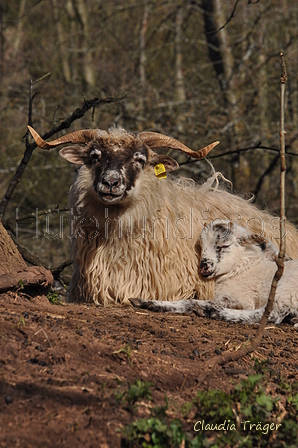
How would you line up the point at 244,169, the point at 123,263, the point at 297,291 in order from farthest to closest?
the point at 244,169 → the point at 123,263 → the point at 297,291

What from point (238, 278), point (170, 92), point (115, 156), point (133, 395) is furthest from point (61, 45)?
point (133, 395)

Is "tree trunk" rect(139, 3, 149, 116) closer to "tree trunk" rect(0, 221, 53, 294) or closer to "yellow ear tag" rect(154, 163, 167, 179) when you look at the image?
"yellow ear tag" rect(154, 163, 167, 179)

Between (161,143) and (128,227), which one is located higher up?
(161,143)

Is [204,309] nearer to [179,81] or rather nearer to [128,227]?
[128,227]

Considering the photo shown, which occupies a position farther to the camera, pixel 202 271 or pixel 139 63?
pixel 139 63

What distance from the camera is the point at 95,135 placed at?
5.61 metres

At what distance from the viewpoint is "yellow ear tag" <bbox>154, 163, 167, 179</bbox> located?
5.73m

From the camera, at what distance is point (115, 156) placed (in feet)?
17.5

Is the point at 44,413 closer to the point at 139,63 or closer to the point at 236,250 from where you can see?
the point at 236,250

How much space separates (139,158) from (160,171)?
1.05ft

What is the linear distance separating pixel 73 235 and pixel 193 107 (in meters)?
6.96

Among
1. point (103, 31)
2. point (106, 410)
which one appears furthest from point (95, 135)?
point (103, 31)

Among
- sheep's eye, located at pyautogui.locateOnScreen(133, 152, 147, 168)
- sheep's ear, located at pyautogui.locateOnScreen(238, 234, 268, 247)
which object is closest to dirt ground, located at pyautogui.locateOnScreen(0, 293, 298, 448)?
sheep's ear, located at pyautogui.locateOnScreen(238, 234, 268, 247)

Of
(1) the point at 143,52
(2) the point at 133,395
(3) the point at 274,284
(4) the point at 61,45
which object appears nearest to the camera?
(2) the point at 133,395
